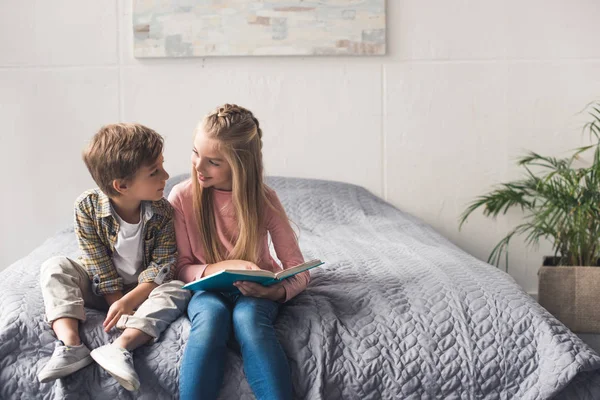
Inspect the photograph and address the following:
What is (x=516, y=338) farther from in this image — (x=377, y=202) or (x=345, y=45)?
(x=345, y=45)

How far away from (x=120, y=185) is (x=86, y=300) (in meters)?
0.29

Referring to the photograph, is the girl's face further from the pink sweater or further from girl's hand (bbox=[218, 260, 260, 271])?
girl's hand (bbox=[218, 260, 260, 271])

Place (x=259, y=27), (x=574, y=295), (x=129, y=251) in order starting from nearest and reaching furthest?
(x=129, y=251)
(x=574, y=295)
(x=259, y=27)

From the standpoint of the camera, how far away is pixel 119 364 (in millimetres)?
1489

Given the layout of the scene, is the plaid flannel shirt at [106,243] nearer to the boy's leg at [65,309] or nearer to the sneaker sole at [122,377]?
the boy's leg at [65,309]

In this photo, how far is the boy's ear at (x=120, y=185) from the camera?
1.76 m

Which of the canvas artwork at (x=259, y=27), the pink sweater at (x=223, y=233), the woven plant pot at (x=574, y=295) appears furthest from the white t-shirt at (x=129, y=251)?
the woven plant pot at (x=574, y=295)

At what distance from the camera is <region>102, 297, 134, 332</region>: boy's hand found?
1652 mm

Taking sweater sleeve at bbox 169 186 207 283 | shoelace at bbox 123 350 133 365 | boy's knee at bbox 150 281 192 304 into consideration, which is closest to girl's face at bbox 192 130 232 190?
sweater sleeve at bbox 169 186 207 283

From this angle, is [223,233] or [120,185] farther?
[223,233]

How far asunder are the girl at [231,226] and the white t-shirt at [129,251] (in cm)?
11

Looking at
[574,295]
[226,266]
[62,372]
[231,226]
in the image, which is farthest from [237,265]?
[574,295]

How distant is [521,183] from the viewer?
3.19 m

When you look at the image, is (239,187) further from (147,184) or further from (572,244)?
(572,244)
